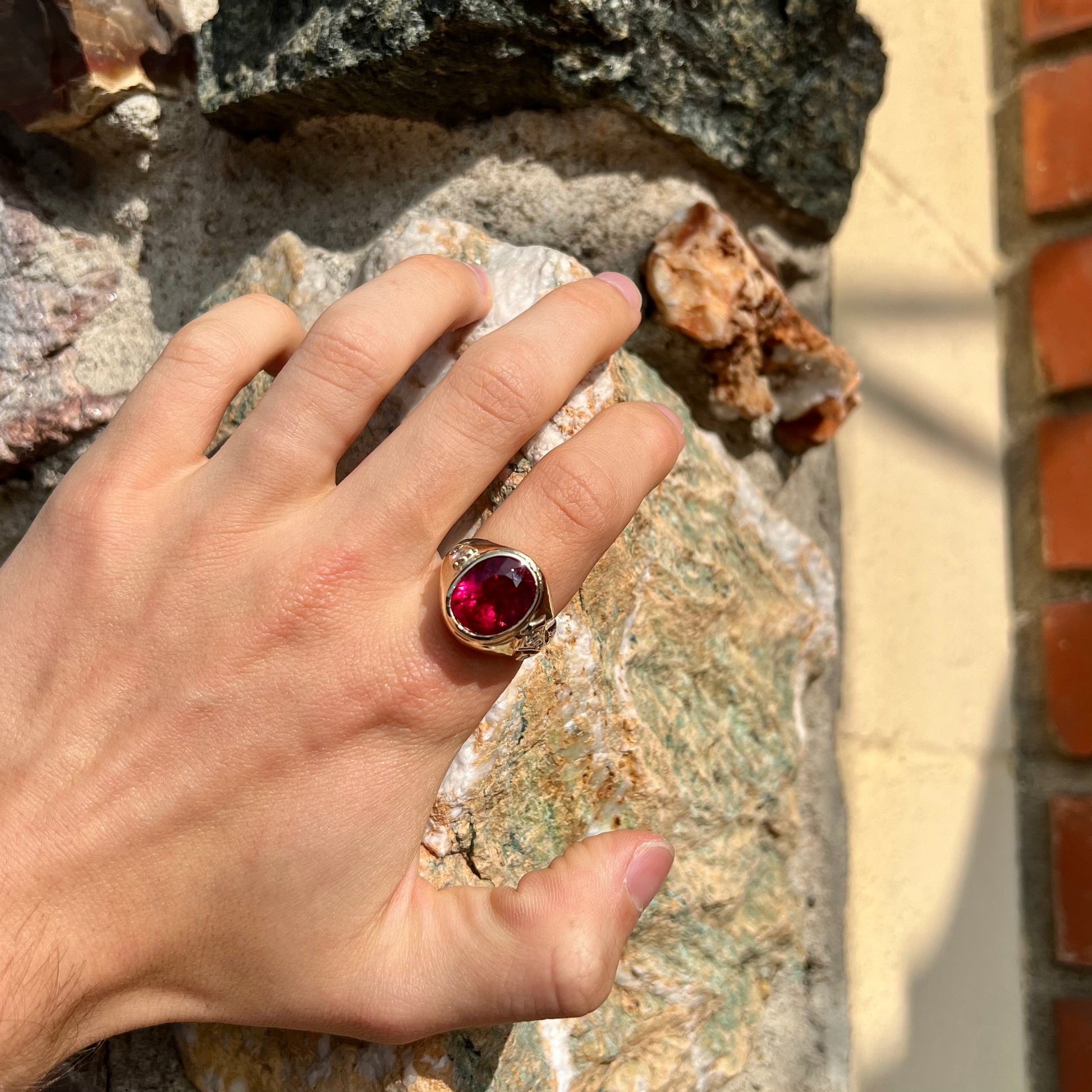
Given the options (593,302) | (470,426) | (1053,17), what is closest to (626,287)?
(593,302)

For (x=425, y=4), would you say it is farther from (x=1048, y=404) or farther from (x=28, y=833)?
(x=1048, y=404)

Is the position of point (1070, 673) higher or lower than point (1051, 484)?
lower

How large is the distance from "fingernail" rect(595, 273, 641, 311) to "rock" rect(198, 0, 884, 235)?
118mm

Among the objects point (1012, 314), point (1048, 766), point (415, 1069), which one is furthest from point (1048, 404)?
point (415, 1069)

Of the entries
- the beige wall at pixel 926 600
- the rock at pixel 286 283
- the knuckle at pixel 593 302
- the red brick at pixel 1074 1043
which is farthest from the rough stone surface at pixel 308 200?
the red brick at pixel 1074 1043

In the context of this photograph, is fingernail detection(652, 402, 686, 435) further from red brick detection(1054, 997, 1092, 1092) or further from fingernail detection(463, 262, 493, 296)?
red brick detection(1054, 997, 1092, 1092)

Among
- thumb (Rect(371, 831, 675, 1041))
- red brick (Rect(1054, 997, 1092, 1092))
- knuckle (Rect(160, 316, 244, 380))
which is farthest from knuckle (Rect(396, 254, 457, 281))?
red brick (Rect(1054, 997, 1092, 1092))

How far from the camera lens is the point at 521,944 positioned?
57 cm

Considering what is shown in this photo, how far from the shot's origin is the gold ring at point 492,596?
56 centimetres

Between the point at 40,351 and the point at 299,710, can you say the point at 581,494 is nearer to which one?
the point at 299,710

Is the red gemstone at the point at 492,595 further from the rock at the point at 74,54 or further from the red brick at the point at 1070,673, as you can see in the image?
the red brick at the point at 1070,673

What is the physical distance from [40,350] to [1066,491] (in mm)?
989

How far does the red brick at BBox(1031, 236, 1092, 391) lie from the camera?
3.43ft

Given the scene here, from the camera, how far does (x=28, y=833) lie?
0.56 meters
